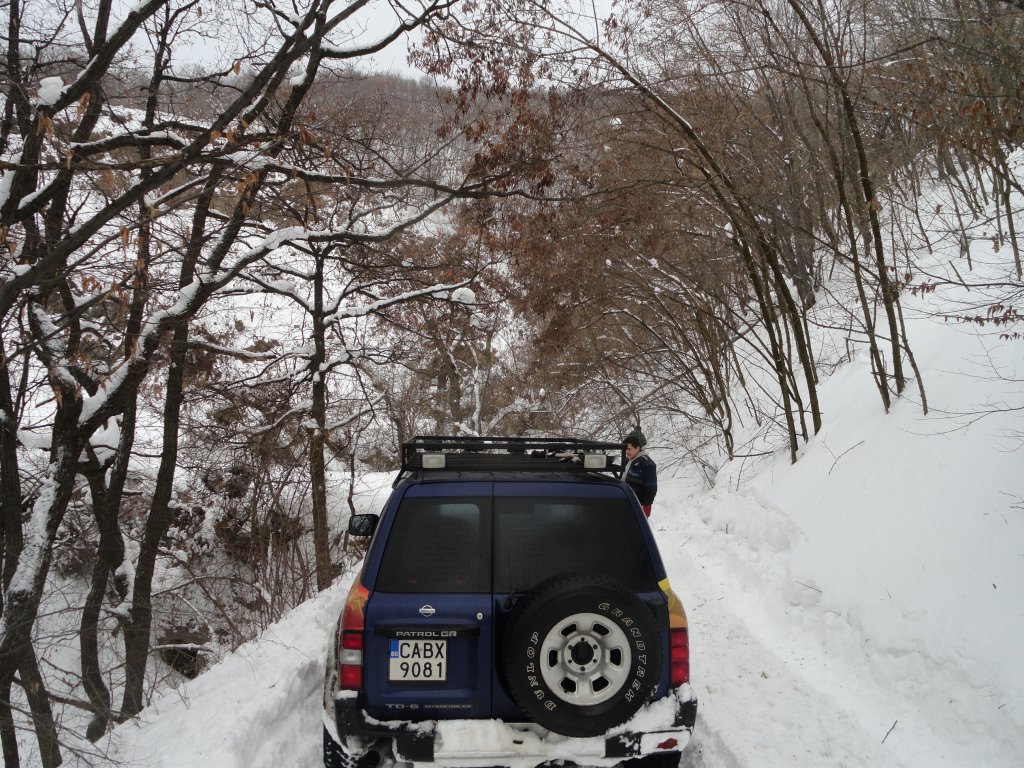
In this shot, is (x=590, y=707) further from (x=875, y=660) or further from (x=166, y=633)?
(x=166, y=633)

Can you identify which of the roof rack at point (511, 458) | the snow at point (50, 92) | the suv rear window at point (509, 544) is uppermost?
the snow at point (50, 92)

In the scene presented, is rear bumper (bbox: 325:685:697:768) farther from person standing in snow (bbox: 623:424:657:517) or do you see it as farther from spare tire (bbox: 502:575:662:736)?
person standing in snow (bbox: 623:424:657:517)

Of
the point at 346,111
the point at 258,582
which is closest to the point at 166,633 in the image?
the point at 258,582

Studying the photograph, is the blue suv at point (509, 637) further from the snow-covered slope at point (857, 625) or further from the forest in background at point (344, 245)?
the forest in background at point (344, 245)

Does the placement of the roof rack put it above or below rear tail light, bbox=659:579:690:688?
above

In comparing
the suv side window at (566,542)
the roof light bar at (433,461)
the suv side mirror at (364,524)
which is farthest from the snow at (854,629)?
the roof light bar at (433,461)

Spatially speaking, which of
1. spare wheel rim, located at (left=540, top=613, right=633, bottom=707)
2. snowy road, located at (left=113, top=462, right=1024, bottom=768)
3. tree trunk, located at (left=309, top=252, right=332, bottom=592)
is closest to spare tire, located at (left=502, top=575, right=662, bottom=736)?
spare wheel rim, located at (left=540, top=613, right=633, bottom=707)

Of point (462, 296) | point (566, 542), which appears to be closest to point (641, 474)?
point (566, 542)

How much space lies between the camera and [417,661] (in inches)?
122

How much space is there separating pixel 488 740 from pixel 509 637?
505 millimetres

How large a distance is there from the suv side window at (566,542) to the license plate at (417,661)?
0.41 metres

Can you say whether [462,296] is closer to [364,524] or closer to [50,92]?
[50,92]

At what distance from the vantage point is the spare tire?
9.58 ft

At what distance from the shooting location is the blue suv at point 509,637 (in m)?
2.94
